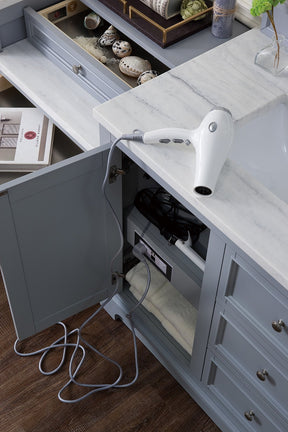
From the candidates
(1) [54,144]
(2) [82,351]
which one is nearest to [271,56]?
→ (1) [54,144]

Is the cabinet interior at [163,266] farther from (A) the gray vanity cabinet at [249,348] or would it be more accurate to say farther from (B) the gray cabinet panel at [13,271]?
(B) the gray cabinet panel at [13,271]

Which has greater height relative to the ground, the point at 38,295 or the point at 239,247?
the point at 239,247

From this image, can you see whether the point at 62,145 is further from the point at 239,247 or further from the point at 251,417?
the point at 251,417

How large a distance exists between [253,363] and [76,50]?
3.00 feet

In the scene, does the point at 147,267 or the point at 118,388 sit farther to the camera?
the point at 118,388

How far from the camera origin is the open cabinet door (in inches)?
56.8

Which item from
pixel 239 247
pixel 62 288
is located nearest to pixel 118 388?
pixel 62 288

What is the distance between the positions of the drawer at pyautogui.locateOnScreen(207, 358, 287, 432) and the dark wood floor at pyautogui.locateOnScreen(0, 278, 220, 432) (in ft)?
0.47

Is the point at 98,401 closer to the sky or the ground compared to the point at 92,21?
closer to the ground

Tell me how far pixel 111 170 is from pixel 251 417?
0.73m

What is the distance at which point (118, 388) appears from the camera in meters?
1.96

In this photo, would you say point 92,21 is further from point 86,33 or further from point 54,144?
point 54,144

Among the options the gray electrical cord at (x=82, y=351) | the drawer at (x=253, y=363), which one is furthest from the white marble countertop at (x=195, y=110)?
the gray electrical cord at (x=82, y=351)

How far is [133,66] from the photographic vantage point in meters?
1.68
